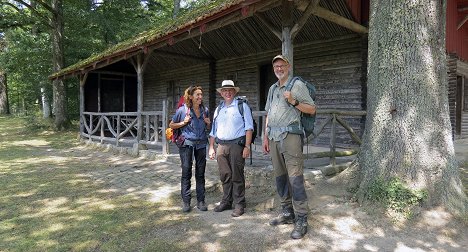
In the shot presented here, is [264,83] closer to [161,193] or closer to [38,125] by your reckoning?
[161,193]

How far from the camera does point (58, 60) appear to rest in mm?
18078

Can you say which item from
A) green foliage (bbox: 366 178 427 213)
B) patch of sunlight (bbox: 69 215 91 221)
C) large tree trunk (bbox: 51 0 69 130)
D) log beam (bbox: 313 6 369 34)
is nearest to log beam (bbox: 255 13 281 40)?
log beam (bbox: 313 6 369 34)

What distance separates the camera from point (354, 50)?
29.2 feet

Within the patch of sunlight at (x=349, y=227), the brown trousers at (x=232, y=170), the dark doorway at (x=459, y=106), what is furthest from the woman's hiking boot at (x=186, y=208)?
the dark doorway at (x=459, y=106)

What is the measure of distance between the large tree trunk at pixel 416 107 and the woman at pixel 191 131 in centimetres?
223

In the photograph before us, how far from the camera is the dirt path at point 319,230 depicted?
371 centimetres

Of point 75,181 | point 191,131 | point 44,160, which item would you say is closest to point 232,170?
point 191,131

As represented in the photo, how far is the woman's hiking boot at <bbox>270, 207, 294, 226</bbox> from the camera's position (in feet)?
14.0

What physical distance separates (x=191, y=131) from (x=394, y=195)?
107 inches

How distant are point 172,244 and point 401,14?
394 centimetres

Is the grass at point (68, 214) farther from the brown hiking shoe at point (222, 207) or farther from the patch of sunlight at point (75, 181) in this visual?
the brown hiking shoe at point (222, 207)

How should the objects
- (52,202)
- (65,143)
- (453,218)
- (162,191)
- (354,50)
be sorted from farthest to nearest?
(65,143) < (354,50) < (162,191) < (52,202) < (453,218)

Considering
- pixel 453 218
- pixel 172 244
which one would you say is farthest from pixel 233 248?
pixel 453 218

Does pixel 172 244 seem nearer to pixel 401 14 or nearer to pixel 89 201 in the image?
pixel 89 201
